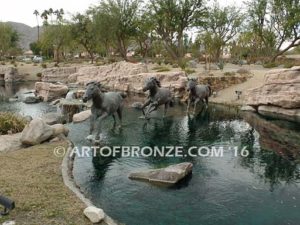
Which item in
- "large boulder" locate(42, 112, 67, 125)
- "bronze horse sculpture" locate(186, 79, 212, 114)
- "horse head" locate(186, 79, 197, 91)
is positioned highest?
"horse head" locate(186, 79, 197, 91)

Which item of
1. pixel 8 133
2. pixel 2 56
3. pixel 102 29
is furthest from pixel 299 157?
pixel 2 56

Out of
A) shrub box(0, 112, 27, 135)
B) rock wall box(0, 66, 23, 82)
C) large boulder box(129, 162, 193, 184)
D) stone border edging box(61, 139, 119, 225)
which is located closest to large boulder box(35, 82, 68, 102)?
shrub box(0, 112, 27, 135)

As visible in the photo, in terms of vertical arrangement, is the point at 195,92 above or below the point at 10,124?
above

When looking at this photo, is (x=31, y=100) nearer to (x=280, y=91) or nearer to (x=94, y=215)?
(x=280, y=91)

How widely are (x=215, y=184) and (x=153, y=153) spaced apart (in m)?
4.35

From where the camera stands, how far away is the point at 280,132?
2155cm

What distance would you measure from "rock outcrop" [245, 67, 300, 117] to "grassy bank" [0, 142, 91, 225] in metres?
18.0

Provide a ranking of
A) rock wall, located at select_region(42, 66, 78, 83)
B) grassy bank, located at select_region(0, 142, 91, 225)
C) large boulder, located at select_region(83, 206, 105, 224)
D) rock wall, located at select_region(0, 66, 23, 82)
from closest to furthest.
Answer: large boulder, located at select_region(83, 206, 105, 224) → grassy bank, located at select_region(0, 142, 91, 225) → rock wall, located at select_region(42, 66, 78, 83) → rock wall, located at select_region(0, 66, 23, 82)

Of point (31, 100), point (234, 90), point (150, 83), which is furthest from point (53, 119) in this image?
point (234, 90)

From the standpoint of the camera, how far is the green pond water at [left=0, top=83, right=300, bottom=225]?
10.7 meters

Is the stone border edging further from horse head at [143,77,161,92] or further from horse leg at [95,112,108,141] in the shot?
horse head at [143,77,161,92]

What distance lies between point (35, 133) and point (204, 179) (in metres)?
7.60

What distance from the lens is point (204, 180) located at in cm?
1330

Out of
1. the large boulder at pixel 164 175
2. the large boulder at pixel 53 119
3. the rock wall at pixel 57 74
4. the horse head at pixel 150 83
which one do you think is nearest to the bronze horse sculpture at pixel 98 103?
the horse head at pixel 150 83
